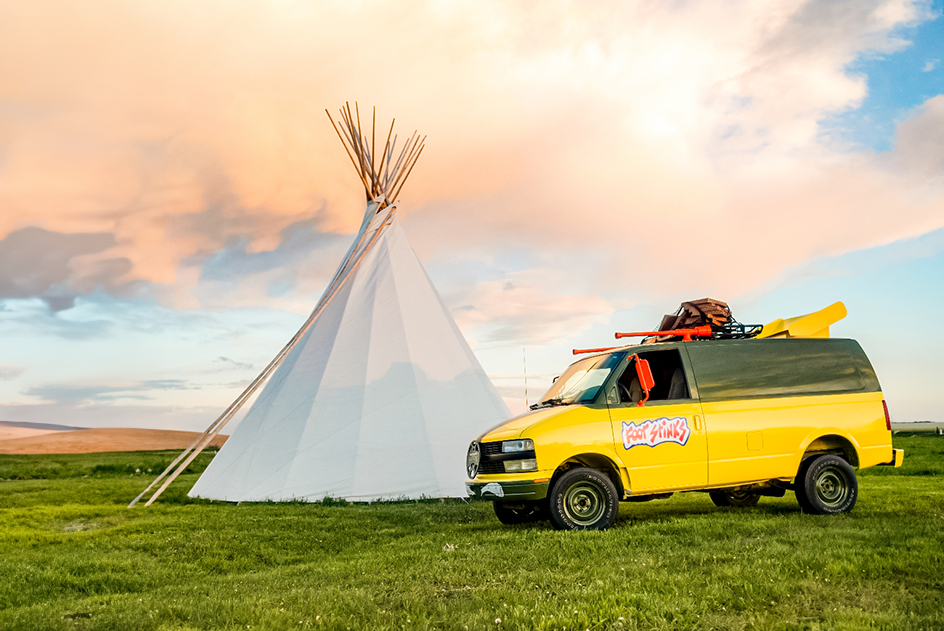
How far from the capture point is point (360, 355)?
1498 centimetres

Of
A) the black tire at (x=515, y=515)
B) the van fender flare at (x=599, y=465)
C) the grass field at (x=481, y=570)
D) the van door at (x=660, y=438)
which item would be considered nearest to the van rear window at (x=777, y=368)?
the van door at (x=660, y=438)

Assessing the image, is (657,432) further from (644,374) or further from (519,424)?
(519,424)

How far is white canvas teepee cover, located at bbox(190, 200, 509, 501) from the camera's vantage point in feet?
44.6

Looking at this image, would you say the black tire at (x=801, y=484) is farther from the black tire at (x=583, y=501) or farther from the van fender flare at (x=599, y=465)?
the black tire at (x=583, y=501)

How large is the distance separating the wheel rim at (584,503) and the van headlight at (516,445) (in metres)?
0.73

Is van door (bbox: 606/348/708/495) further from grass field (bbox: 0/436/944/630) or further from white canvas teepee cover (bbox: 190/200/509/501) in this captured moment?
→ white canvas teepee cover (bbox: 190/200/509/501)

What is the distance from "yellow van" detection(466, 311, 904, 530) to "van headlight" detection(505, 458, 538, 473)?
0.5 inches

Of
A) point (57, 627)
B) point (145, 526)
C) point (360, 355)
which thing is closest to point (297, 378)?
point (360, 355)

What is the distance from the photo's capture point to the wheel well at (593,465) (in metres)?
8.35

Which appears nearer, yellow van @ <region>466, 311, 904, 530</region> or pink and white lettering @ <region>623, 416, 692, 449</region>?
yellow van @ <region>466, 311, 904, 530</region>

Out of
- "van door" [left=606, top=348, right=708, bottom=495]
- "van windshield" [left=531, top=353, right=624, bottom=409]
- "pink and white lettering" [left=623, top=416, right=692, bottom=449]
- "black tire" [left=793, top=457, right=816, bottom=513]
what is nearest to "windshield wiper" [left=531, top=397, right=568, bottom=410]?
"van windshield" [left=531, top=353, right=624, bottom=409]

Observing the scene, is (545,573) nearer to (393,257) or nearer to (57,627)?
(57,627)

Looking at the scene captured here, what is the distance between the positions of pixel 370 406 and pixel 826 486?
28.3 feet

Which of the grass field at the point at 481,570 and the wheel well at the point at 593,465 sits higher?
the wheel well at the point at 593,465
